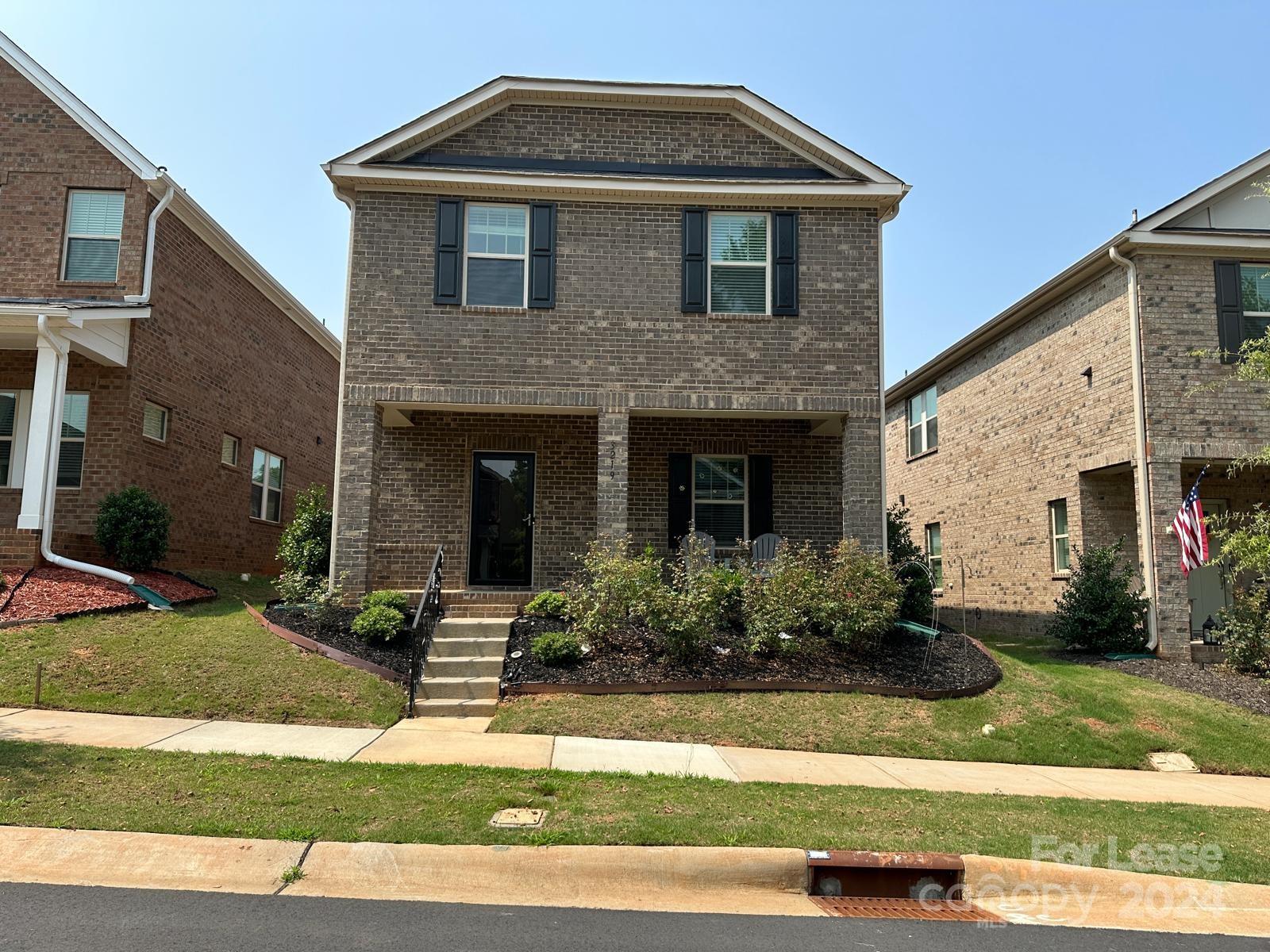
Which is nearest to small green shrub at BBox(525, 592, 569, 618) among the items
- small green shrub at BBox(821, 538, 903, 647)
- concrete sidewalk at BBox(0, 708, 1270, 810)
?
concrete sidewalk at BBox(0, 708, 1270, 810)

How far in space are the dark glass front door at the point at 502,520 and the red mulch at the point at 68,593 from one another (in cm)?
410

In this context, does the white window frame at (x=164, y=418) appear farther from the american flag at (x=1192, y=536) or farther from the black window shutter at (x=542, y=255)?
the american flag at (x=1192, y=536)

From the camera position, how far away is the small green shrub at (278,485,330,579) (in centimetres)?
1281

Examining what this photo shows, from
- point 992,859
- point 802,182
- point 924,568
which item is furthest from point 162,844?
point 802,182

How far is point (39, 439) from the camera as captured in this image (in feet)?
40.7

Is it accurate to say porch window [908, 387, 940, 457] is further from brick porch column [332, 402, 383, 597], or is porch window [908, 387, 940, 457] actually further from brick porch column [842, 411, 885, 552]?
brick porch column [332, 402, 383, 597]

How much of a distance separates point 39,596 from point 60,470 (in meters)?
3.29

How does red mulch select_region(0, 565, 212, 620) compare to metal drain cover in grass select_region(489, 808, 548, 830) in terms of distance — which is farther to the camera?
red mulch select_region(0, 565, 212, 620)

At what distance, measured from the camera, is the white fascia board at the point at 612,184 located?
13078mm

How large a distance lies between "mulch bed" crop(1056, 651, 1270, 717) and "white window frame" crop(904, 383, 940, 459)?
926 centimetres

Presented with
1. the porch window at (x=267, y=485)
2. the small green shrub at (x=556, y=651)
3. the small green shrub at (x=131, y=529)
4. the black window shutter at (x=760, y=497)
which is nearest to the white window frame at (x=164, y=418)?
the small green shrub at (x=131, y=529)

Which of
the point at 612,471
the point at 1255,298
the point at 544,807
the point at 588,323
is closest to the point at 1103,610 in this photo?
the point at 1255,298

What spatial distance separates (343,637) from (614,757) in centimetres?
448

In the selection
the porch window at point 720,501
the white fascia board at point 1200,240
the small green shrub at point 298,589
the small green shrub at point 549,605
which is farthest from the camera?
the porch window at point 720,501
